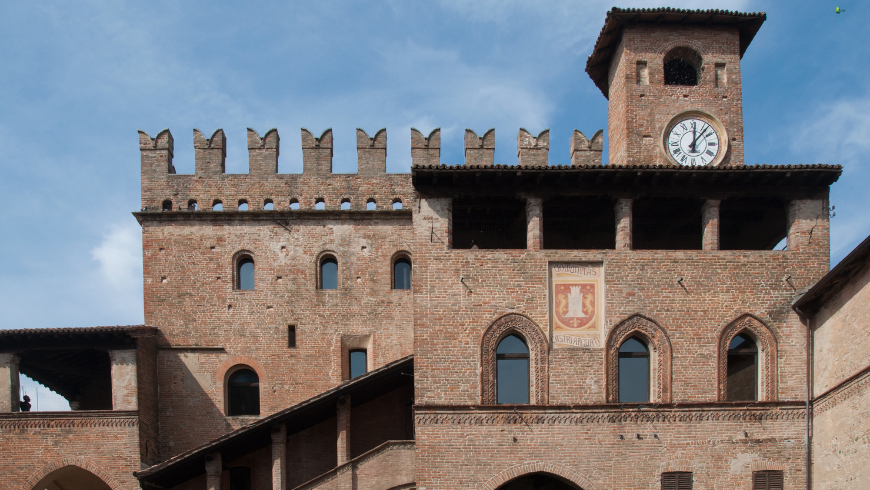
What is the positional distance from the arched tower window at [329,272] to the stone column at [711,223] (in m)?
9.33

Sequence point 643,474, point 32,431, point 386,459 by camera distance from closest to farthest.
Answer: point 643,474 → point 386,459 → point 32,431

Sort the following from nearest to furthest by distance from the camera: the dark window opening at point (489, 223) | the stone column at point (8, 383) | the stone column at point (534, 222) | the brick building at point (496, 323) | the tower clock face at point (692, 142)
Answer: the brick building at point (496, 323), the stone column at point (534, 222), the dark window opening at point (489, 223), the stone column at point (8, 383), the tower clock face at point (692, 142)

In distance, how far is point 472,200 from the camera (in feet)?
64.3

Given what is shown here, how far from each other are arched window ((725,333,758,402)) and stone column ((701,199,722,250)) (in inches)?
73.2

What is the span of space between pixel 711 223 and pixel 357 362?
937cm

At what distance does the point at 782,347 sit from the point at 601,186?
4.64 metres

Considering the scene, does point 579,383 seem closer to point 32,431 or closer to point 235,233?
point 235,233

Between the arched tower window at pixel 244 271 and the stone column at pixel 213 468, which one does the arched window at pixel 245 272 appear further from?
the stone column at pixel 213 468

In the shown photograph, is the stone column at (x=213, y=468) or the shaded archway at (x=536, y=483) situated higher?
the stone column at (x=213, y=468)

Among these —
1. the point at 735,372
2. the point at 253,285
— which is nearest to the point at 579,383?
the point at 735,372

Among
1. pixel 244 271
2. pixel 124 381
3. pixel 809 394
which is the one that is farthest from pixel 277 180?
pixel 809 394

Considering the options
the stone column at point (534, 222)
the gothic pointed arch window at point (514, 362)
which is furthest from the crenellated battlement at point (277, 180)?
the gothic pointed arch window at point (514, 362)

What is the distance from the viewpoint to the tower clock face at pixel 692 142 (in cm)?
2161

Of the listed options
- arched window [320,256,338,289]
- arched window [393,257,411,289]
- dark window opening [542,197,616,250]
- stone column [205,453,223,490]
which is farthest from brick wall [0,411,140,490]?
dark window opening [542,197,616,250]
